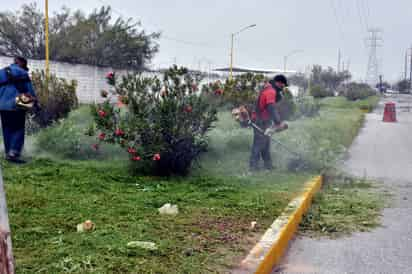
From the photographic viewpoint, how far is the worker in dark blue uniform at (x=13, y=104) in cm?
757

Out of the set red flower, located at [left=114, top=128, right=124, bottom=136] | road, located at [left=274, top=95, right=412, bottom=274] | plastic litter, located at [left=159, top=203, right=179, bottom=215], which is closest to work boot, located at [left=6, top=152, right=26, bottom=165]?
red flower, located at [left=114, top=128, right=124, bottom=136]

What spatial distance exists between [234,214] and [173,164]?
1979 millimetres

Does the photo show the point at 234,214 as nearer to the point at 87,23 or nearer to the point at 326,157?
the point at 326,157

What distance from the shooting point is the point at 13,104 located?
24.8ft

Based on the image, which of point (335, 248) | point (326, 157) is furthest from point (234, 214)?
point (326, 157)

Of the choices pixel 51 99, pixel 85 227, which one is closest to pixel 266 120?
pixel 85 227

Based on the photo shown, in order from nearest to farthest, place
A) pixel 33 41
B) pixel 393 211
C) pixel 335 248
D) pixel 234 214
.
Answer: pixel 335 248, pixel 234 214, pixel 393 211, pixel 33 41

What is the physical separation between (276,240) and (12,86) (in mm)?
4822

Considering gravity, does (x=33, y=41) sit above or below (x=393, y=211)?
above

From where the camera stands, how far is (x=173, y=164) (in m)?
7.12

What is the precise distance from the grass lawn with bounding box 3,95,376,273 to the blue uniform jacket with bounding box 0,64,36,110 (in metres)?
0.89

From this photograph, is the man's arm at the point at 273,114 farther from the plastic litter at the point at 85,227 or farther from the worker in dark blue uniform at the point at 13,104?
the plastic litter at the point at 85,227

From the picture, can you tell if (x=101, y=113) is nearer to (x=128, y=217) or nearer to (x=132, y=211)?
(x=132, y=211)

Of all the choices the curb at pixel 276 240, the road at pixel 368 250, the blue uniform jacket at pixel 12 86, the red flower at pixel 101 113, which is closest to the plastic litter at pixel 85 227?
the curb at pixel 276 240
